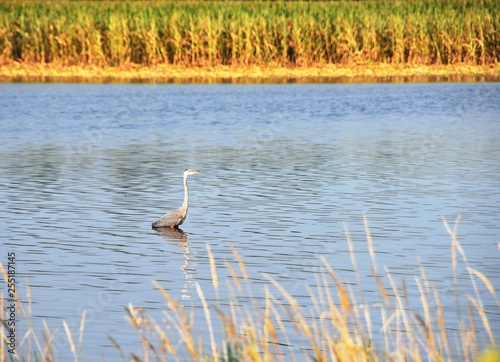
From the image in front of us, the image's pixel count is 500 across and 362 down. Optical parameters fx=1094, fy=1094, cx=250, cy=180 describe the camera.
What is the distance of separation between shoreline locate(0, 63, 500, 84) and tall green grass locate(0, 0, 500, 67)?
0.98ft

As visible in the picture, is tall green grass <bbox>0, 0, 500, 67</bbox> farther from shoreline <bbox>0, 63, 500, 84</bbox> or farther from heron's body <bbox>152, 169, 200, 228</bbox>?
heron's body <bbox>152, 169, 200, 228</bbox>

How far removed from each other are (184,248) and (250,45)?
28840 mm

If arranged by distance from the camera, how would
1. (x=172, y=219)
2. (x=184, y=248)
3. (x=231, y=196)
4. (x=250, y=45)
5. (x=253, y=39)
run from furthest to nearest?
(x=253, y=39), (x=250, y=45), (x=231, y=196), (x=172, y=219), (x=184, y=248)

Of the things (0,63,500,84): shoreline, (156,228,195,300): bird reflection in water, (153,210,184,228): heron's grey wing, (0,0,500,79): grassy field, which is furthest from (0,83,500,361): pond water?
(0,0,500,79): grassy field

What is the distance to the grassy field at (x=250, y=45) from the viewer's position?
134ft

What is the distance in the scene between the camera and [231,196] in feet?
53.5

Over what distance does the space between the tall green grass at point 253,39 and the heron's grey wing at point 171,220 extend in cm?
2746

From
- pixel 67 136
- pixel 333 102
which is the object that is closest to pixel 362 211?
pixel 67 136

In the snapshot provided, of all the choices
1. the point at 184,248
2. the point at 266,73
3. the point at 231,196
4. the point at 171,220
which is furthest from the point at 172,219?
the point at 266,73

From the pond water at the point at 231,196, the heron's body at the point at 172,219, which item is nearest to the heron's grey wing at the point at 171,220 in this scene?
the heron's body at the point at 172,219

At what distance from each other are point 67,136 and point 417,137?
27.3ft

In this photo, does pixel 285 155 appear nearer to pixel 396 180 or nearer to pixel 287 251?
pixel 396 180

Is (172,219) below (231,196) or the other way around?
the other way around

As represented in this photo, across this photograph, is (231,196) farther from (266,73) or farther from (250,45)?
(266,73)
